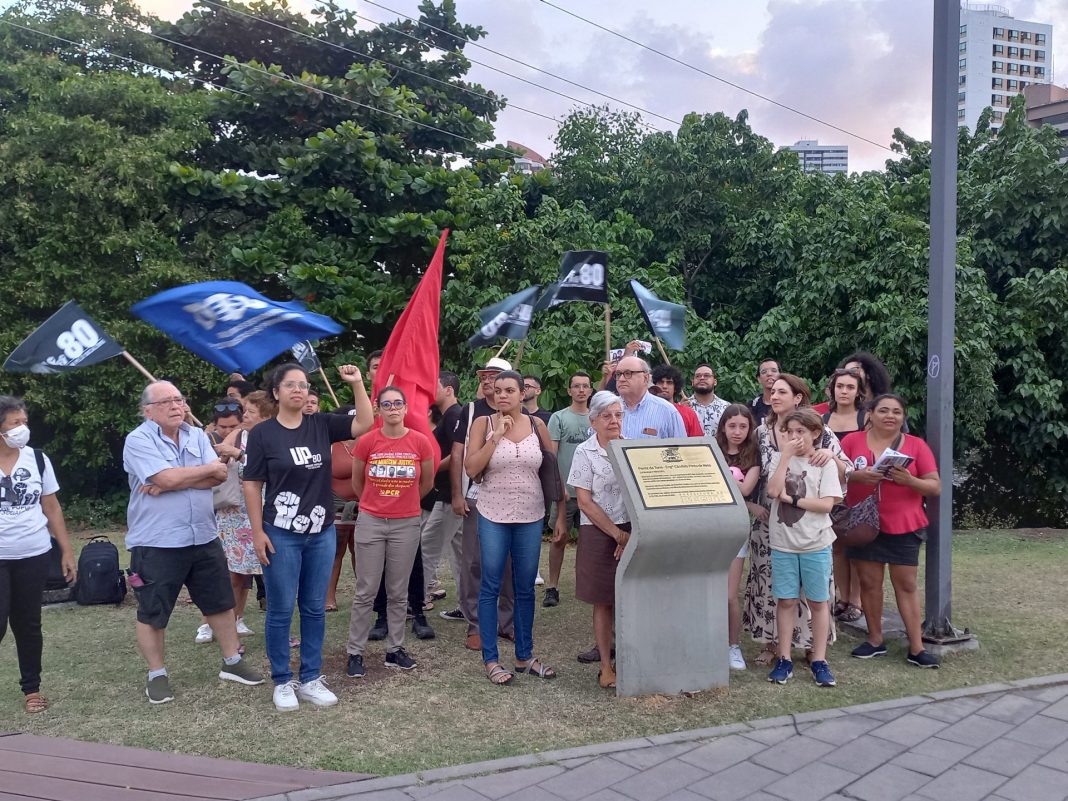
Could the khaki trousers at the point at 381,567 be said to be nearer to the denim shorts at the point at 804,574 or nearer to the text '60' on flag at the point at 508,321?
the denim shorts at the point at 804,574

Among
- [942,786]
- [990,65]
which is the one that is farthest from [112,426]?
[990,65]

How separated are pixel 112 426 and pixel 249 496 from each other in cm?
869

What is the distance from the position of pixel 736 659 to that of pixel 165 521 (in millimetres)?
3575

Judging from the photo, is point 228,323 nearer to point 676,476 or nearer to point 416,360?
point 416,360

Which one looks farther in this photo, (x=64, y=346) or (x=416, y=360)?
(x=416, y=360)

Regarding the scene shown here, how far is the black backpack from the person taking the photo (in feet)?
25.1

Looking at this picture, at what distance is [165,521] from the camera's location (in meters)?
5.21

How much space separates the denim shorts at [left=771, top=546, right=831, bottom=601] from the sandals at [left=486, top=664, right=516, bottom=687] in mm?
1698

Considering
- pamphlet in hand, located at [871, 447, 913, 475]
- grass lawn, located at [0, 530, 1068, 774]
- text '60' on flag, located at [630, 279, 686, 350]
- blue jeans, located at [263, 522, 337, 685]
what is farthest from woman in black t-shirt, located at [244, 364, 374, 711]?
text '60' on flag, located at [630, 279, 686, 350]

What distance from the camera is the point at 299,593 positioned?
5332 millimetres

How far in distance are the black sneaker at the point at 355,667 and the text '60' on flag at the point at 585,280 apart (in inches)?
153

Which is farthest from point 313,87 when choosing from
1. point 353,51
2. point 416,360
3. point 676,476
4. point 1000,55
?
point 1000,55

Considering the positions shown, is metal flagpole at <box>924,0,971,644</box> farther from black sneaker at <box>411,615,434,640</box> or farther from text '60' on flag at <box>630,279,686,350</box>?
black sneaker at <box>411,615,434,640</box>

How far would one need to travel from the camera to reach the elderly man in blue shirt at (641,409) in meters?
5.95
